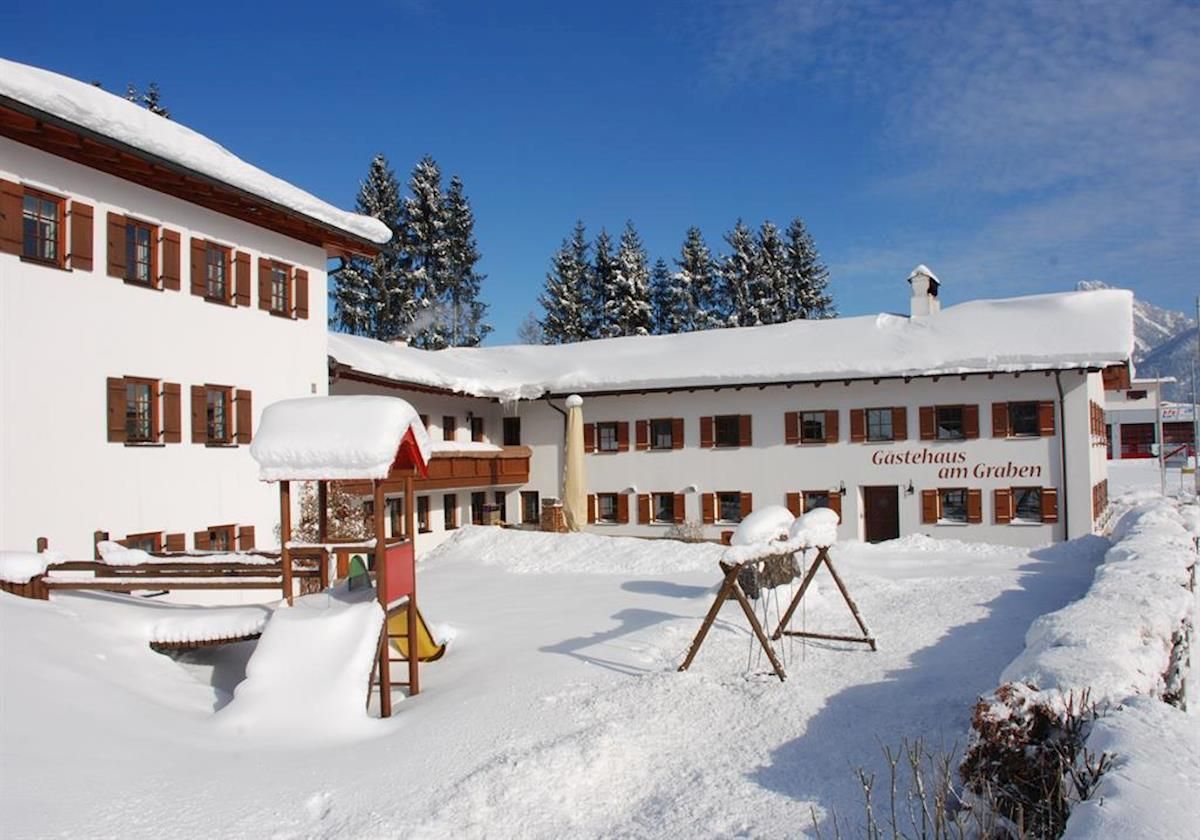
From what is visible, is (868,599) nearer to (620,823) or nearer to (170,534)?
(620,823)

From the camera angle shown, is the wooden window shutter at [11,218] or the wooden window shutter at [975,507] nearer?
the wooden window shutter at [11,218]

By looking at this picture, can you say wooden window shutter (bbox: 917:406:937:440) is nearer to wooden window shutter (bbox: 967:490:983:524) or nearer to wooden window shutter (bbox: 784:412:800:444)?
wooden window shutter (bbox: 967:490:983:524)

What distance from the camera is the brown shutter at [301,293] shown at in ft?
60.9

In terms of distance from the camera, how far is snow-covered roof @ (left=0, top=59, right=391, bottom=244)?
476 inches

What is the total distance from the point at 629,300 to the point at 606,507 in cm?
2739

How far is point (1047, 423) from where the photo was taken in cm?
2325

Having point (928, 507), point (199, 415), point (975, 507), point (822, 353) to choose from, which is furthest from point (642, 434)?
point (199, 415)

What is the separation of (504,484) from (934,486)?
40.6 ft

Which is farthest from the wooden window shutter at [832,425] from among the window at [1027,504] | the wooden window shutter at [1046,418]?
the wooden window shutter at [1046,418]

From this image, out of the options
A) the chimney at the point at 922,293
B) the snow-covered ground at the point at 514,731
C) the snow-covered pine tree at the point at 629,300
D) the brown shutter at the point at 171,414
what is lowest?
the snow-covered ground at the point at 514,731

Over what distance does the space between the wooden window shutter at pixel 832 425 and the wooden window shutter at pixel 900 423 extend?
155 centimetres

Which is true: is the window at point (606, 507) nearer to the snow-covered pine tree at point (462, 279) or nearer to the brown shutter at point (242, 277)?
the brown shutter at point (242, 277)

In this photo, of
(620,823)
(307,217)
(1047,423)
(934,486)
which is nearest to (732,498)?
(934,486)

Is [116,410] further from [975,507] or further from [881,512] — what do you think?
[975,507]
